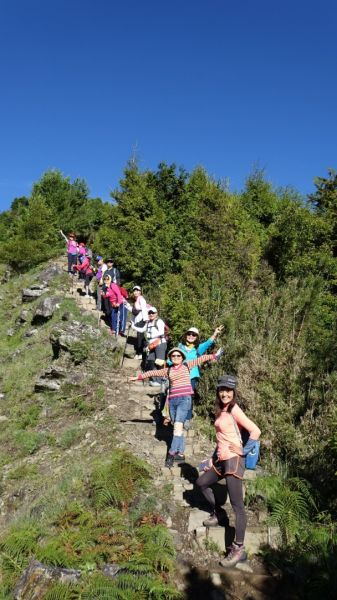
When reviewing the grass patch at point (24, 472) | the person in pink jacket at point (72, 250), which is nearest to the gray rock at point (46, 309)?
the person in pink jacket at point (72, 250)

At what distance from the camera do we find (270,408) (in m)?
7.43

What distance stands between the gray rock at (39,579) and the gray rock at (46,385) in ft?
20.7

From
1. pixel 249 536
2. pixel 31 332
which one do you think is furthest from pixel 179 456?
pixel 31 332

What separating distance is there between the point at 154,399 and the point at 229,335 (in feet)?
7.34

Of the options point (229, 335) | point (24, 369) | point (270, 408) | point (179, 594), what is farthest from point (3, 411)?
point (179, 594)

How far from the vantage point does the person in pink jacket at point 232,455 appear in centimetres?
464

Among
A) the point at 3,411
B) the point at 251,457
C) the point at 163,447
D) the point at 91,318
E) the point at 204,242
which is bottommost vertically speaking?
the point at 3,411

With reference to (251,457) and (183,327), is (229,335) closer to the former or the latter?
(183,327)

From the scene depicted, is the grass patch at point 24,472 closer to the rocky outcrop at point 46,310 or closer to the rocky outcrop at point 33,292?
the rocky outcrop at point 46,310

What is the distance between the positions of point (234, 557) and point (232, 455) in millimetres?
1111

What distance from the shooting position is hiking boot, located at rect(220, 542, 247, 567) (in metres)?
4.68

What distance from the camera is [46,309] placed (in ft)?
56.2

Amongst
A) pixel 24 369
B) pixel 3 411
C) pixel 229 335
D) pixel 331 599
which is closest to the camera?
pixel 331 599

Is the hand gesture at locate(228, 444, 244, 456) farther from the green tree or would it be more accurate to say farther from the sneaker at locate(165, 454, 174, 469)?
the green tree
